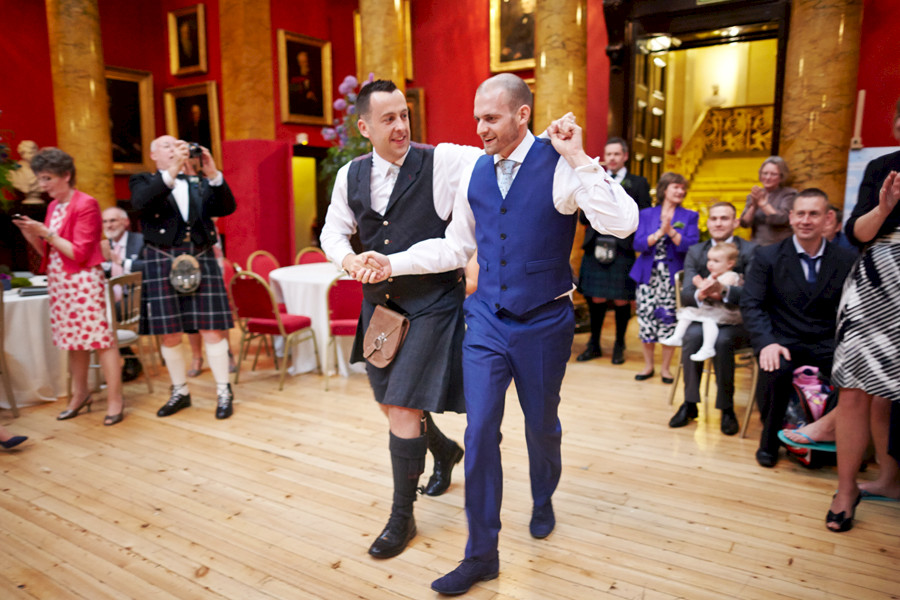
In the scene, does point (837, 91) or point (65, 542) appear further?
point (837, 91)

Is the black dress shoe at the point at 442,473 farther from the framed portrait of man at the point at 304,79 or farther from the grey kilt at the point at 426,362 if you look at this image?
the framed portrait of man at the point at 304,79

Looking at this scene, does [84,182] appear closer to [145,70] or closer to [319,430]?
[145,70]

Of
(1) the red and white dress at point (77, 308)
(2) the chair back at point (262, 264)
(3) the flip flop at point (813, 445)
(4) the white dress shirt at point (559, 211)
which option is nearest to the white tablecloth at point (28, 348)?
(1) the red and white dress at point (77, 308)

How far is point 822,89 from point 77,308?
5556 millimetres

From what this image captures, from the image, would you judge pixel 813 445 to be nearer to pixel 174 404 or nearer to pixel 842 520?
pixel 842 520

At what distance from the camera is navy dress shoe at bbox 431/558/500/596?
2031 mm

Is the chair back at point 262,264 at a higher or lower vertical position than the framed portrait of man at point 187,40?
lower

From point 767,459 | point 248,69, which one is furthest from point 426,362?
point 248,69

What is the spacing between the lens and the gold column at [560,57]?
A: 18.9ft

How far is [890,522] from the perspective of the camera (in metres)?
2.53

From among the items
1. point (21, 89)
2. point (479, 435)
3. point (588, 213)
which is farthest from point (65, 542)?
point (21, 89)

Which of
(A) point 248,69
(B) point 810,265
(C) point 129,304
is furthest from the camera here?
(A) point 248,69

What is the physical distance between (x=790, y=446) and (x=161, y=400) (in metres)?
4.06

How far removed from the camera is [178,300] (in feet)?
12.8
